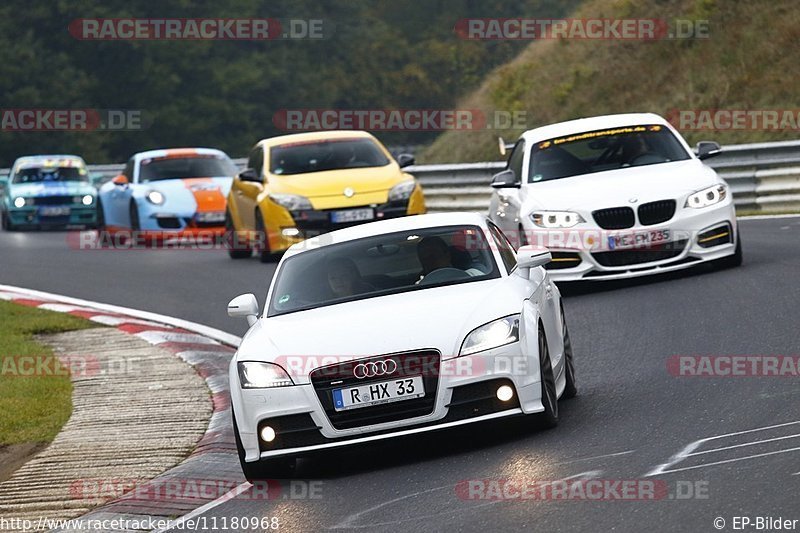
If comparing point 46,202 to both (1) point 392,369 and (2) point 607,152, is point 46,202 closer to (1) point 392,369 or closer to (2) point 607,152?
(2) point 607,152

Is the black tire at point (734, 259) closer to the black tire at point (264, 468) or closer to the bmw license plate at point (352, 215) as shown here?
the bmw license plate at point (352, 215)

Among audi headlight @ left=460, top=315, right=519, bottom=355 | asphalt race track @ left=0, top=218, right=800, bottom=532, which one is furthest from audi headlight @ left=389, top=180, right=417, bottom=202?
audi headlight @ left=460, top=315, right=519, bottom=355

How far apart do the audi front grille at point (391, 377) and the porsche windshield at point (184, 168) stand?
679 inches

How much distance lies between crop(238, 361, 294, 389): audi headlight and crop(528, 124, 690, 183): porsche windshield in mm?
7171

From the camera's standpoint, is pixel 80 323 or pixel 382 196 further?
pixel 382 196

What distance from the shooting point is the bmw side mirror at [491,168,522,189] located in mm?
14984

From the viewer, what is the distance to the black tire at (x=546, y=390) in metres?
8.37

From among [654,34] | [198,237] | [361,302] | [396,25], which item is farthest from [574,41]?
[396,25]

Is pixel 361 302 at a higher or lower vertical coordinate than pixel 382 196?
higher

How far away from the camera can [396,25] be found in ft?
305

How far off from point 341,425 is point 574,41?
1190 inches

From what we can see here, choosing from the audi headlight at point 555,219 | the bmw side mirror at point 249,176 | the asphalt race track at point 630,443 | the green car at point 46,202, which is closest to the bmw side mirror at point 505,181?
the audi headlight at point 555,219

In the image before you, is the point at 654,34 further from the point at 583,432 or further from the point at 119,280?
the point at 583,432

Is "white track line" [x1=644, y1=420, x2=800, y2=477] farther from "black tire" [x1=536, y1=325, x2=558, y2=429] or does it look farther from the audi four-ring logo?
the audi four-ring logo
